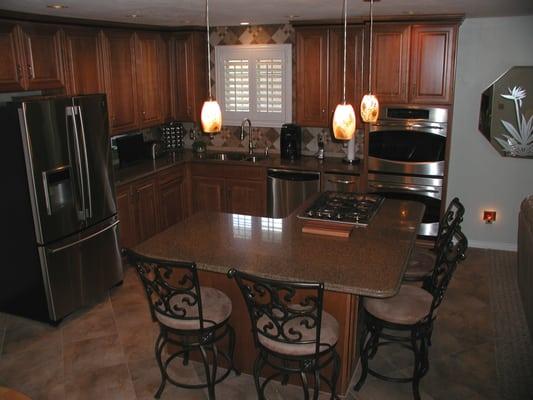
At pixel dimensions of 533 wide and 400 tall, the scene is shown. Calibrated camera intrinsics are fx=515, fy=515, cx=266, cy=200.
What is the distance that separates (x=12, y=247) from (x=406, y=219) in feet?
9.68

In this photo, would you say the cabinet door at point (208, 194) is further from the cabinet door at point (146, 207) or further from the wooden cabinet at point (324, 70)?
the wooden cabinet at point (324, 70)

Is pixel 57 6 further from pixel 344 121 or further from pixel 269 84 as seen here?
pixel 269 84

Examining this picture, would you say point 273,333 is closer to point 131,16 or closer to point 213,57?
point 131,16

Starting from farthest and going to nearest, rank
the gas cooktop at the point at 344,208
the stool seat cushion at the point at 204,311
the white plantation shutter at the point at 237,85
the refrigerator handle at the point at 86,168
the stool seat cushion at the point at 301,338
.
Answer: the white plantation shutter at the point at 237,85
the refrigerator handle at the point at 86,168
the gas cooktop at the point at 344,208
the stool seat cushion at the point at 204,311
the stool seat cushion at the point at 301,338

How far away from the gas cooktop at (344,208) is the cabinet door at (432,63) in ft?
5.01

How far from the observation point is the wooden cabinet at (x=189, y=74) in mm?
5816

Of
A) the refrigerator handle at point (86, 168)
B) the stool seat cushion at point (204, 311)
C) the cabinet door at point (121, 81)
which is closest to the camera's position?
the stool seat cushion at point (204, 311)

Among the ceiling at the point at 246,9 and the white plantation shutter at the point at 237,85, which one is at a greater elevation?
the ceiling at the point at 246,9

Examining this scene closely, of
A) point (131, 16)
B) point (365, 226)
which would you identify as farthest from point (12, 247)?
point (365, 226)

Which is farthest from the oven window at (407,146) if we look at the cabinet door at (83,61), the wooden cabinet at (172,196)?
the cabinet door at (83,61)

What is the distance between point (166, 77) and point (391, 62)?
8.26 ft

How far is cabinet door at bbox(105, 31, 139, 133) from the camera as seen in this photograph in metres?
4.97

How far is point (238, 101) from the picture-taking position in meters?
6.14

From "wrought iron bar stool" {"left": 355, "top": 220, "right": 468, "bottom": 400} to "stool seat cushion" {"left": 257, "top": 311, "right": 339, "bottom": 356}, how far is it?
35 centimetres
